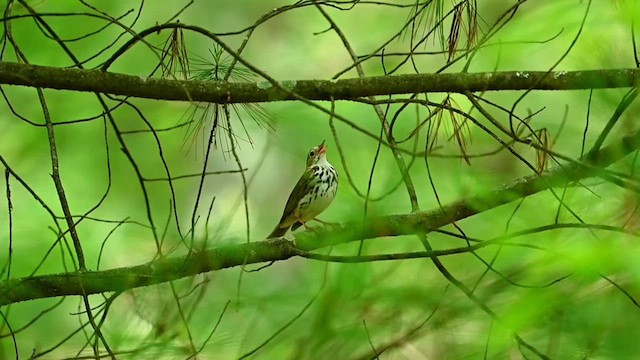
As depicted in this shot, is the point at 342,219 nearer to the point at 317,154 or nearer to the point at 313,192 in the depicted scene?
the point at 313,192

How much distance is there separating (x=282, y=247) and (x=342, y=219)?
0.74 ft

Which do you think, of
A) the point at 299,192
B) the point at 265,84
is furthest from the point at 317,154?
the point at 265,84

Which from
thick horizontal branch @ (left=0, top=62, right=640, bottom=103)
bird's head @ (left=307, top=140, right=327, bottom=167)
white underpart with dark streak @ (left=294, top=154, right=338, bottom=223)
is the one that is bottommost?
white underpart with dark streak @ (left=294, top=154, right=338, bottom=223)

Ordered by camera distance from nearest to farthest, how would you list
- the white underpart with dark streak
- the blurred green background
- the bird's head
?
the blurred green background
the white underpart with dark streak
the bird's head

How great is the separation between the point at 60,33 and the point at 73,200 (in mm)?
601

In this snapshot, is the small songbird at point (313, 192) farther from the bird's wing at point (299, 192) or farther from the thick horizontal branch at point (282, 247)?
the thick horizontal branch at point (282, 247)

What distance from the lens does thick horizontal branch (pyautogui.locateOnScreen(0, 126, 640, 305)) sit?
172 cm

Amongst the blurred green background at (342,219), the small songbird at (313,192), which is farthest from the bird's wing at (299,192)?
the blurred green background at (342,219)

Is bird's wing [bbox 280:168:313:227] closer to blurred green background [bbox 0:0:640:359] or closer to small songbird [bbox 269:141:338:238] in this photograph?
small songbird [bbox 269:141:338:238]

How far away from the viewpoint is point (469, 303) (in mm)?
1379

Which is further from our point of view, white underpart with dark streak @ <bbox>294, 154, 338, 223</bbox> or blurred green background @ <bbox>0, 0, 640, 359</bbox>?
white underpart with dark streak @ <bbox>294, 154, 338, 223</bbox>

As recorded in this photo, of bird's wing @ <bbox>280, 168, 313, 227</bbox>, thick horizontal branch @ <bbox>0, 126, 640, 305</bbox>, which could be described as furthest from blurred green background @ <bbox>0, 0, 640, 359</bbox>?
bird's wing @ <bbox>280, 168, 313, 227</bbox>

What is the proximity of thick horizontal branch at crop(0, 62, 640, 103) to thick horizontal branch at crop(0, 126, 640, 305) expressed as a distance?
0.58 ft

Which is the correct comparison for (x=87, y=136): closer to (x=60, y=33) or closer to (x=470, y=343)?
(x=60, y=33)
